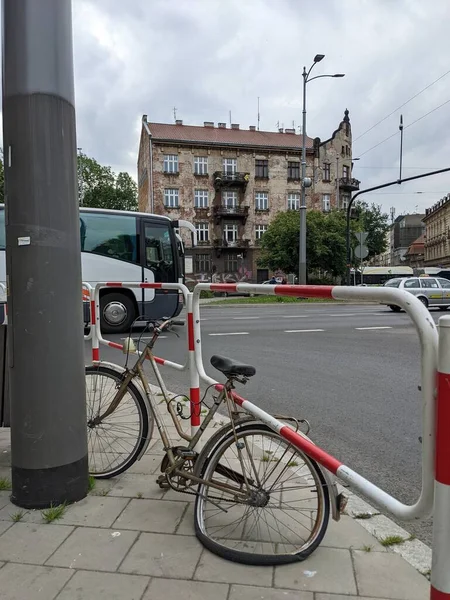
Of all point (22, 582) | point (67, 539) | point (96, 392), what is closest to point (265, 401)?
point (96, 392)

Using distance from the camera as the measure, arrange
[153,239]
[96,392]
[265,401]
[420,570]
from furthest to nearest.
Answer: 1. [153,239]
2. [265,401]
3. [96,392]
4. [420,570]

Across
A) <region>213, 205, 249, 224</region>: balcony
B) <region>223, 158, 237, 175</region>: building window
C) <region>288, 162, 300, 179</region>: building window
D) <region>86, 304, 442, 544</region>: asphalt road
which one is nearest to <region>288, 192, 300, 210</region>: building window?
<region>288, 162, 300, 179</region>: building window

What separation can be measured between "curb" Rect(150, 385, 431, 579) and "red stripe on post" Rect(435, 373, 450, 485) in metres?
0.96

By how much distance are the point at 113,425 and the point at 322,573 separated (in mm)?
1933

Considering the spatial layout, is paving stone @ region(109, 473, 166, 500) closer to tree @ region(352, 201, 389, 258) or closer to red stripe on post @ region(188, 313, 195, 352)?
red stripe on post @ region(188, 313, 195, 352)

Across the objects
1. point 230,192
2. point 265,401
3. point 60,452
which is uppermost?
point 230,192

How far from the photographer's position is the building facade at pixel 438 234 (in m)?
82.0

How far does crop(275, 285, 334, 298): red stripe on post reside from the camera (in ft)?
6.75

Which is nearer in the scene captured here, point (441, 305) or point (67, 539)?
point (67, 539)

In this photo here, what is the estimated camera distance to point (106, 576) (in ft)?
7.22

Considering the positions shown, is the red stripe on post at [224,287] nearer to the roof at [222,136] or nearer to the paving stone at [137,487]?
the paving stone at [137,487]

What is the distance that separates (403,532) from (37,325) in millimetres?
2386

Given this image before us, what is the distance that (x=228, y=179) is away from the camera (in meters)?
48.4

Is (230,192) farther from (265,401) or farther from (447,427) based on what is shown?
(447,427)
